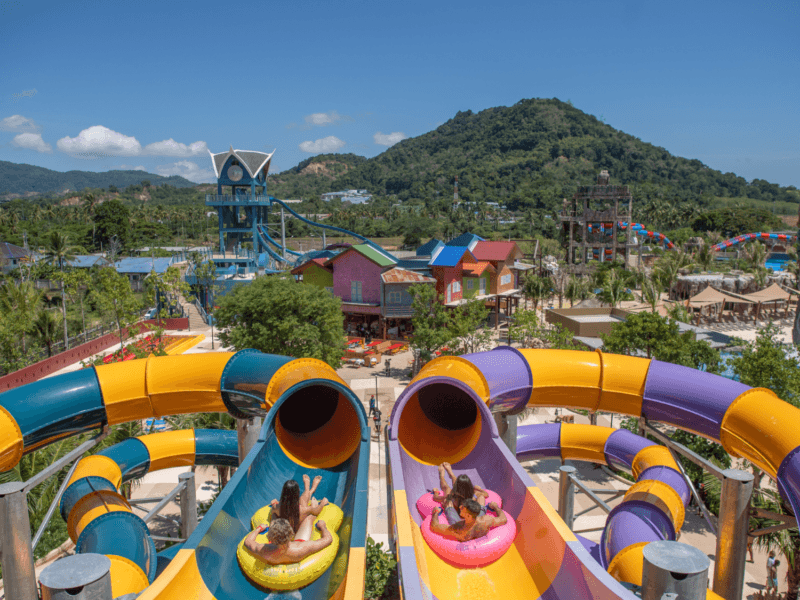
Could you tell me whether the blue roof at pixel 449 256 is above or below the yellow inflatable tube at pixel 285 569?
above

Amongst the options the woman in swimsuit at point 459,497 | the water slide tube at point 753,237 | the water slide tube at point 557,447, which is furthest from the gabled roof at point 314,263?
the water slide tube at point 753,237

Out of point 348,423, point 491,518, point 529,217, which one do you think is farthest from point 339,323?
point 529,217

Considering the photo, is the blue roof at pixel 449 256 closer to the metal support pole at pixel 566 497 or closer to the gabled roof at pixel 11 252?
the metal support pole at pixel 566 497

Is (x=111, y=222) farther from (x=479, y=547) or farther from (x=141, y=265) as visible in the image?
(x=479, y=547)

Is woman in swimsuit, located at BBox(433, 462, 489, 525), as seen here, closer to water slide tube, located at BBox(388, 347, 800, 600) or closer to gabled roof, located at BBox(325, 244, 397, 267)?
water slide tube, located at BBox(388, 347, 800, 600)

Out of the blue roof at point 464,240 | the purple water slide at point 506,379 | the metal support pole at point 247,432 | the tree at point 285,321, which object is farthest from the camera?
the blue roof at point 464,240

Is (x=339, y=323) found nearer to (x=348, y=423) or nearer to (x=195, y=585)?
(x=348, y=423)

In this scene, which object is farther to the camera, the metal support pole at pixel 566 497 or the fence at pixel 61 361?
the fence at pixel 61 361
